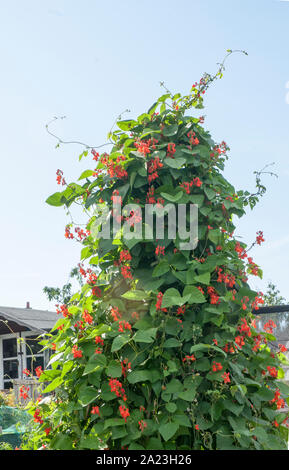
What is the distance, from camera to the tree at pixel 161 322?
5.27 feet

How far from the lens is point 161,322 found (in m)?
1.69

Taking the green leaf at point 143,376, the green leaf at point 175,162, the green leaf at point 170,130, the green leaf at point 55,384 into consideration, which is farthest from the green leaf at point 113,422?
the green leaf at point 170,130

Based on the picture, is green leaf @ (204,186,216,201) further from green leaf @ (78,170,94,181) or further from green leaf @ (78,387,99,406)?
green leaf @ (78,387,99,406)

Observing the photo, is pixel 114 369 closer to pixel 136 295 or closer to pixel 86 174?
pixel 136 295

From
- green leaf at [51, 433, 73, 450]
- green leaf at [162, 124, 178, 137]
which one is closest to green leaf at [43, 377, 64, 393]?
green leaf at [51, 433, 73, 450]

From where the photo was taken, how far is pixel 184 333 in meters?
1.67

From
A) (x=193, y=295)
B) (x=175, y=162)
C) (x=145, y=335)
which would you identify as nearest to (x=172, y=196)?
(x=175, y=162)

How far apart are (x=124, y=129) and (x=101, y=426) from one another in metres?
1.21

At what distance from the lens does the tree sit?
1.61m

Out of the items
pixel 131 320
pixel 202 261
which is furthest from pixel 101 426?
pixel 202 261

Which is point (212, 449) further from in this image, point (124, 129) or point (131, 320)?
point (124, 129)

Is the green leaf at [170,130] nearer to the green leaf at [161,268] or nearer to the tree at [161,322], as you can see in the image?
the tree at [161,322]

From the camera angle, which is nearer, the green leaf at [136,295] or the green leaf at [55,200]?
the green leaf at [136,295]

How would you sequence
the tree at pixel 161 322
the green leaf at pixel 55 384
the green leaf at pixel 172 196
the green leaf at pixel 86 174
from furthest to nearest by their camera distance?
the green leaf at pixel 86 174 → the green leaf at pixel 55 384 → the green leaf at pixel 172 196 → the tree at pixel 161 322
